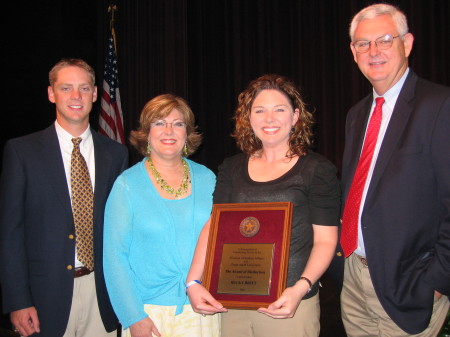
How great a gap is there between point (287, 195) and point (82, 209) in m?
1.27

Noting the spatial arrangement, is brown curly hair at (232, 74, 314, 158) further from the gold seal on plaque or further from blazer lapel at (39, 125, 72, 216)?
blazer lapel at (39, 125, 72, 216)

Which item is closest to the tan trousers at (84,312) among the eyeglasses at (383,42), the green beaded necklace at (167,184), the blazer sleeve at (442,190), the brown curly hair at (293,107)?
the green beaded necklace at (167,184)

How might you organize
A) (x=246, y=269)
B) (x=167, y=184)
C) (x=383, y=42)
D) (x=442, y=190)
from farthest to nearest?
(x=167, y=184) < (x=383, y=42) < (x=246, y=269) < (x=442, y=190)

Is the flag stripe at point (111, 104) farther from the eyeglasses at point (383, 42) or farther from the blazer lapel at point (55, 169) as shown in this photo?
the eyeglasses at point (383, 42)

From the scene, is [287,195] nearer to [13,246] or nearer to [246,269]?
[246,269]

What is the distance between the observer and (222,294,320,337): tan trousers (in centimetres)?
215

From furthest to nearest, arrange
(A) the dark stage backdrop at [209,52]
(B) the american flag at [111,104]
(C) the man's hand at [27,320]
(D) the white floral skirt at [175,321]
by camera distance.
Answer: (B) the american flag at [111,104] < (A) the dark stage backdrop at [209,52] < (C) the man's hand at [27,320] < (D) the white floral skirt at [175,321]

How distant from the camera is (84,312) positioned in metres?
2.70

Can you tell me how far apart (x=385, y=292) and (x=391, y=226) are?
336mm

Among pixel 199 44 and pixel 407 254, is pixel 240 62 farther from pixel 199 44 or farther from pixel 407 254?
pixel 407 254

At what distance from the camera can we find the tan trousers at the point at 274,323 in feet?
7.04

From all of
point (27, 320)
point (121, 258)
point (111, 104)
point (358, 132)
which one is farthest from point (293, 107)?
point (111, 104)

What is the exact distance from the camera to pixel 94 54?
23.7ft

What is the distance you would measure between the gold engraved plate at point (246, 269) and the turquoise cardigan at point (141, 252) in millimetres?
370
